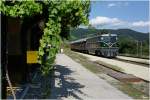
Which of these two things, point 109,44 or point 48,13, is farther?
point 109,44

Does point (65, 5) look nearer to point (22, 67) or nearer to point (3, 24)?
point (3, 24)

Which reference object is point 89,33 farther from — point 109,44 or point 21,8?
point 21,8

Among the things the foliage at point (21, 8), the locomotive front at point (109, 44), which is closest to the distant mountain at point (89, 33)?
the locomotive front at point (109, 44)

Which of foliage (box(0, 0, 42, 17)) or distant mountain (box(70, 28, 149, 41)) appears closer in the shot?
foliage (box(0, 0, 42, 17))

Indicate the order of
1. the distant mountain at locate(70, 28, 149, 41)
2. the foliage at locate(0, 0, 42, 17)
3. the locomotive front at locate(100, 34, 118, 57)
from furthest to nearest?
the locomotive front at locate(100, 34, 118, 57), the distant mountain at locate(70, 28, 149, 41), the foliage at locate(0, 0, 42, 17)

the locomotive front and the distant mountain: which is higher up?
the distant mountain

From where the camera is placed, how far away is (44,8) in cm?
1035

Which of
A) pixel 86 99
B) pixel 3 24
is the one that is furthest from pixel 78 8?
pixel 86 99

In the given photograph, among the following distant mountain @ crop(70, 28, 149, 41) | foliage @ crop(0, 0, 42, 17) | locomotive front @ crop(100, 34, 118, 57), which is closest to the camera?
foliage @ crop(0, 0, 42, 17)

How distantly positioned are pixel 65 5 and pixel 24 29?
387 cm

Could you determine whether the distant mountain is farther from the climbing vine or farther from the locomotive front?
the locomotive front

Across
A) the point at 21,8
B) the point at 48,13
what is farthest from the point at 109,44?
the point at 21,8

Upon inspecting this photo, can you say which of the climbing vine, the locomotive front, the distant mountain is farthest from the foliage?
the locomotive front

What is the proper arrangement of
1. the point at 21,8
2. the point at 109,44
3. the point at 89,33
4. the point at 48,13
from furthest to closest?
the point at 109,44
the point at 89,33
the point at 48,13
the point at 21,8
